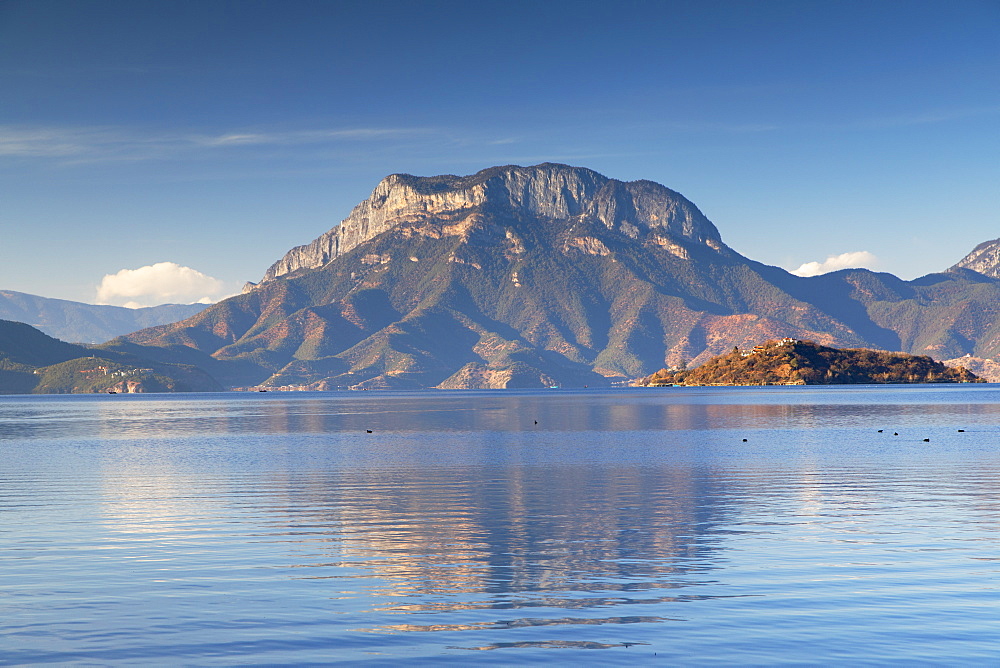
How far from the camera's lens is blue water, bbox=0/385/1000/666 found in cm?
2461

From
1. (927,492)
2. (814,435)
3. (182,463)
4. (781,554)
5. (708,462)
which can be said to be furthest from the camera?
(814,435)

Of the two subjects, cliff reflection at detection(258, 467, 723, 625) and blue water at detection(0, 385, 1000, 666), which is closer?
blue water at detection(0, 385, 1000, 666)

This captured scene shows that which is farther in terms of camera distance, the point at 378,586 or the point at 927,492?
the point at 927,492

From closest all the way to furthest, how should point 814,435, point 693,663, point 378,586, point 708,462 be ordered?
point 693,663 → point 378,586 → point 708,462 → point 814,435

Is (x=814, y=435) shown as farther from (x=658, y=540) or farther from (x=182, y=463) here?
(x=658, y=540)

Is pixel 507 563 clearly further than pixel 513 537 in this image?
No

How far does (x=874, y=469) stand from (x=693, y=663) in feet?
184

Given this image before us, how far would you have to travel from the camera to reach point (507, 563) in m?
35.5

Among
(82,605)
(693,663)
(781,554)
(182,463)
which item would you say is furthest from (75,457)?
(693,663)

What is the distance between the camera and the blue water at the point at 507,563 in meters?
24.6

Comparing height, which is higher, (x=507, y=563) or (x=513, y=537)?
(x=507, y=563)

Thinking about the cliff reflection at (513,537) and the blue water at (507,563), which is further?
the cliff reflection at (513,537)

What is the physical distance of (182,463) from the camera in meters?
87.4

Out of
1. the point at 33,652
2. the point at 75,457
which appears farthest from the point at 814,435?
the point at 33,652
